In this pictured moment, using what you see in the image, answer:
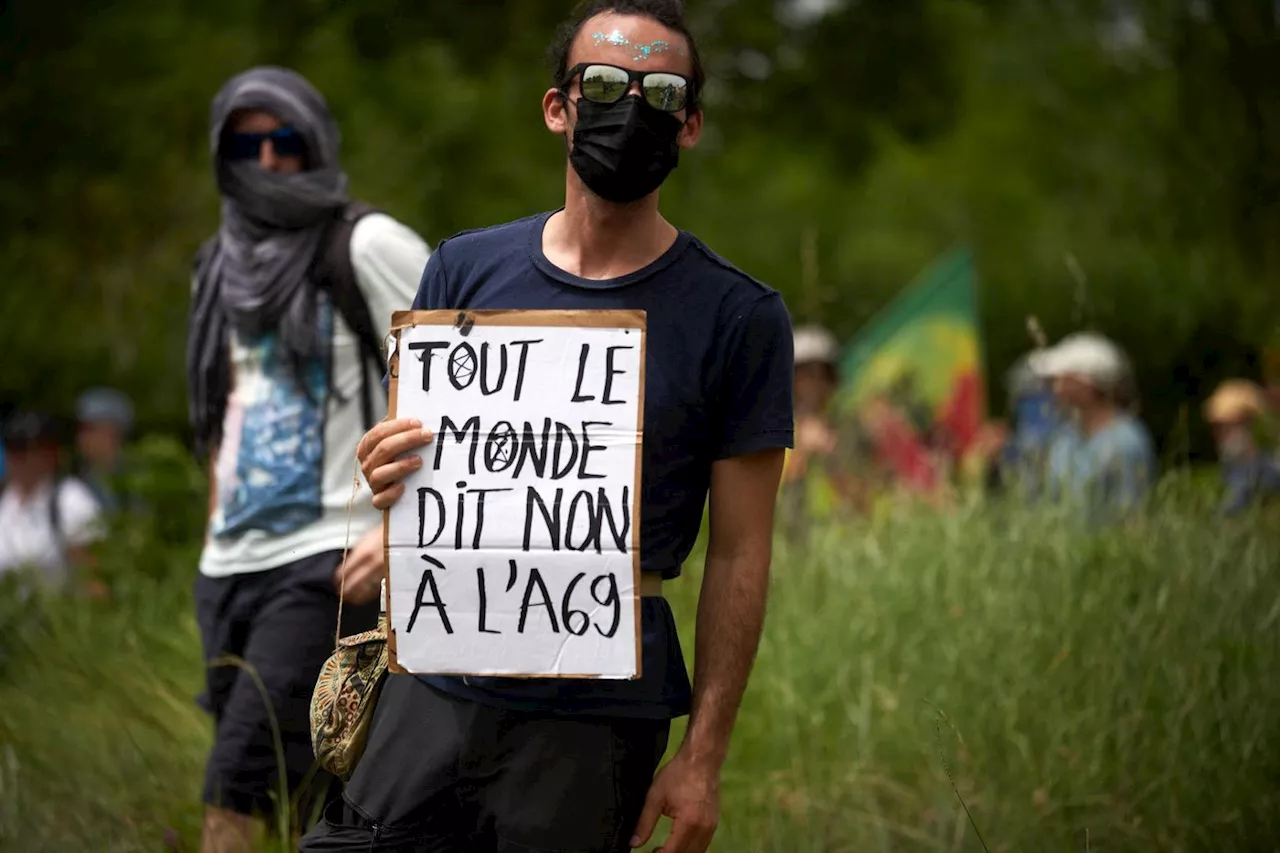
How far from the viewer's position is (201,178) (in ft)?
44.7

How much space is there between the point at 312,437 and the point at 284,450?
0.24ft

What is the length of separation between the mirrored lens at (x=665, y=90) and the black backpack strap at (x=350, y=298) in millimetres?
1303

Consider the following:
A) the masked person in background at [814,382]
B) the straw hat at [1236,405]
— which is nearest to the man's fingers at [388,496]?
the masked person in background at [814,382]

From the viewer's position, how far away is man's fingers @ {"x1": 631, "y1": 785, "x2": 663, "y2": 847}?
2760 mm

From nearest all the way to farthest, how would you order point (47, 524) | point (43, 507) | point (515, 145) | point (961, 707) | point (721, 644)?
1. point (721, 644)
2. point (961, 707)
3. point (47, 524)
4. point (43, 507)
5. point (515, 145)

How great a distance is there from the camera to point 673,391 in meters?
2.75

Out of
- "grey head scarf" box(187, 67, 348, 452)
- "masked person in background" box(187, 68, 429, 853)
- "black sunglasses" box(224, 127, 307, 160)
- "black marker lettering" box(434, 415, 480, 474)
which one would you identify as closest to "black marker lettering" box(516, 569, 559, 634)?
"black marker lettering" box(434, 415, 480, 474)

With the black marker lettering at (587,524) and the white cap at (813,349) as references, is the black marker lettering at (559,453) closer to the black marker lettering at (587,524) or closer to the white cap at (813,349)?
the black marker lettering at (587,524)

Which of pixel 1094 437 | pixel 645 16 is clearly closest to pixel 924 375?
pixel 1094 437

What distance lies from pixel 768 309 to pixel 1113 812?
2420mm

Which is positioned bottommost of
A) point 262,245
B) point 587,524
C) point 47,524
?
point 47,524

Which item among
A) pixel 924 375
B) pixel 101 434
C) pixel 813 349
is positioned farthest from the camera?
pixel 101 434

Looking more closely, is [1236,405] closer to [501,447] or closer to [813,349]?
[813,349]

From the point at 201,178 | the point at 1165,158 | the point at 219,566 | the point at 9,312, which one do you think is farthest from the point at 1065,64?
the point at 219,566
